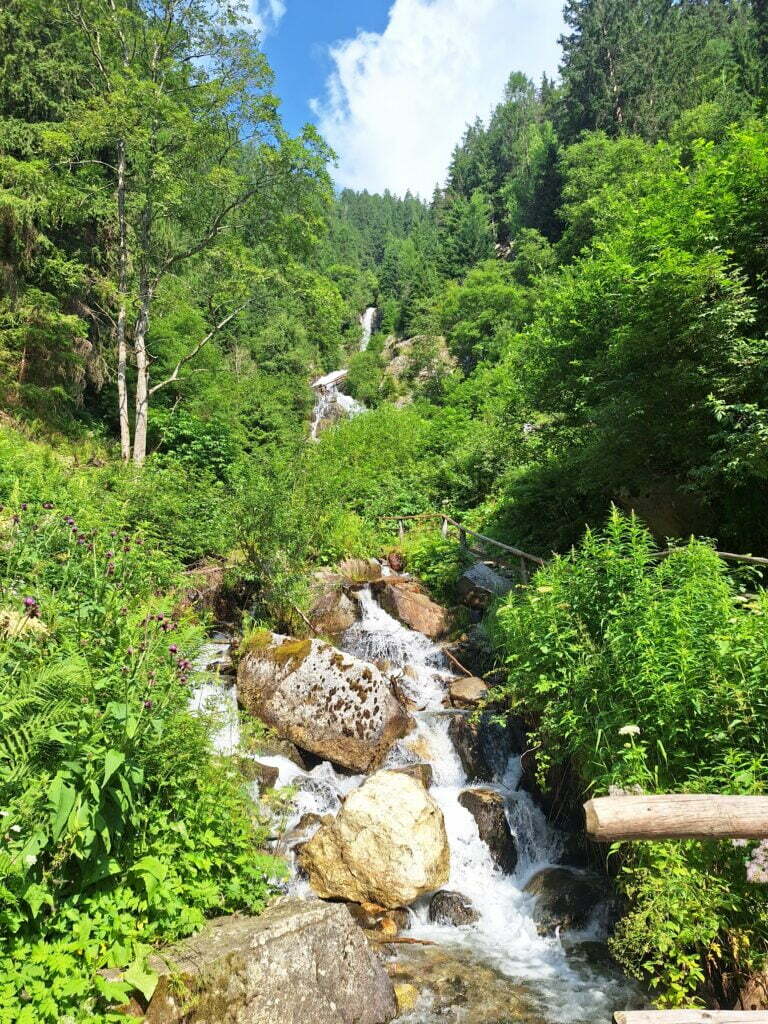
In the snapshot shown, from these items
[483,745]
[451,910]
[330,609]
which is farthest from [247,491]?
[451,910]

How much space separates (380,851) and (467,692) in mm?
3814

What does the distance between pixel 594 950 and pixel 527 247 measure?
4354 cm

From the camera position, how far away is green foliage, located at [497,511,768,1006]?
383 centimetres

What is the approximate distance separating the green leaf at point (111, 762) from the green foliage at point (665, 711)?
3438mm

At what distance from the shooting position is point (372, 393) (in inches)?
1610

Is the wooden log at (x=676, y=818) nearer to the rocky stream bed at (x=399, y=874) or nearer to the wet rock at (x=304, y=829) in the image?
the rocky stream bed at (x=399, y=874)

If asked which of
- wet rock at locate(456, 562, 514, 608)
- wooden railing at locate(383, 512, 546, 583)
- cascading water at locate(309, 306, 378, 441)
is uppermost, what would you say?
cascading water at locate(309, 306, 378, 441)

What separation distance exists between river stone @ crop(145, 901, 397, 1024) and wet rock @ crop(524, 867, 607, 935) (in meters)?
1.82

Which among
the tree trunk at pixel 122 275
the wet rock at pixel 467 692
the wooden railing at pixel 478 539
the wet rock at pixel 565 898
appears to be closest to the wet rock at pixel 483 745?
the wet rock at pixel 467 692

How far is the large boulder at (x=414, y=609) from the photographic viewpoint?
12086 millimetres

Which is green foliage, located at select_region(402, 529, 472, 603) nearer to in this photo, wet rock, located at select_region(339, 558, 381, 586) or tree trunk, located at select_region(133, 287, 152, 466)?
wet rock, located at select_region(339, 558, 381, 586)

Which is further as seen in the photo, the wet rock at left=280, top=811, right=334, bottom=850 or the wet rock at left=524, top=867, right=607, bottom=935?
the wet rock at left=280, top=811, right=334, bottom=850

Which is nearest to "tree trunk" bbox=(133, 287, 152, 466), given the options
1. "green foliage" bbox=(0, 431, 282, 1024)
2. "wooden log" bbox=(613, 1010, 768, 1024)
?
"green foliage" bbox=(0, 431, 282, 1024)

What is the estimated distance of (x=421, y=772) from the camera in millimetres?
7621
